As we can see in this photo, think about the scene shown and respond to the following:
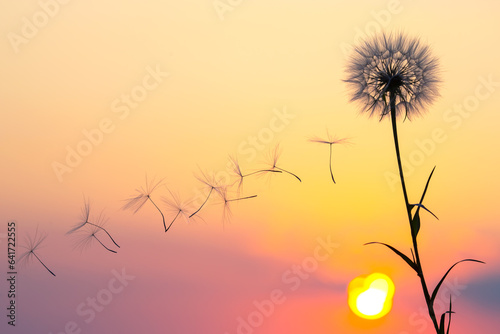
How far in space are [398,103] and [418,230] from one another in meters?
1.24

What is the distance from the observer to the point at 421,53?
4.68 m

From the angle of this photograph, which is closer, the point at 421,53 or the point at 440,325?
the point at 440,325

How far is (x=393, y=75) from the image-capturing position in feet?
14.5

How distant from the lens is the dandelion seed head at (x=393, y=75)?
4457 millimetres

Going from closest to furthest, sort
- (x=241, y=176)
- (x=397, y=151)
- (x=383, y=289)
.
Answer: (x=397, y=151) < (x=241, y=176) < (x=383, y=289)

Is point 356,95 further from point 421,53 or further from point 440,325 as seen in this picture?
point 440,325

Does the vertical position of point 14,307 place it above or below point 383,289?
below

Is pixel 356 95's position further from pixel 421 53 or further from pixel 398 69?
pixel 421 53

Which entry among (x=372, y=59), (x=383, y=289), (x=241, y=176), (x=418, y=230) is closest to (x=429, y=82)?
(x=372, y=59)

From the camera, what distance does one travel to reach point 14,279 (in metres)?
6.51

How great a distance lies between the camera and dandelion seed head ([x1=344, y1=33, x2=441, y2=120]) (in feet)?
14.6

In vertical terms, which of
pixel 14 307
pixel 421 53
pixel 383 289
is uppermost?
pixel 421 53

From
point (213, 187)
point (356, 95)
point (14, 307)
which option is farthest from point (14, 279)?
Answer: point (356, 95)

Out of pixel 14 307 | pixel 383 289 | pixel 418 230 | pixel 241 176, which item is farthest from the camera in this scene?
pixel 383 289
